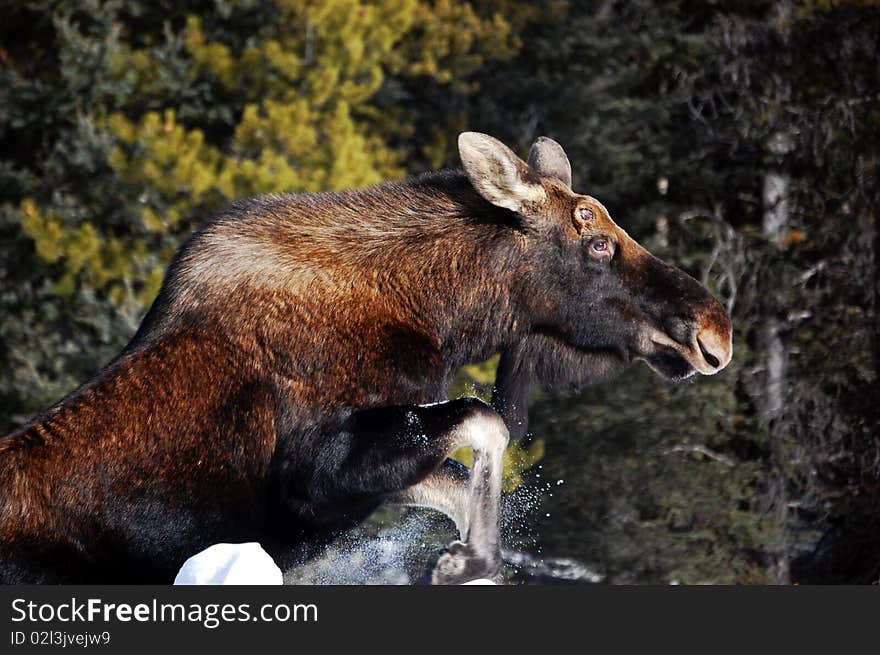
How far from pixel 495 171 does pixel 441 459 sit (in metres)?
1.42

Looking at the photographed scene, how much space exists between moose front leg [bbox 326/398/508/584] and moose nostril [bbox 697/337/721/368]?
3.44ft

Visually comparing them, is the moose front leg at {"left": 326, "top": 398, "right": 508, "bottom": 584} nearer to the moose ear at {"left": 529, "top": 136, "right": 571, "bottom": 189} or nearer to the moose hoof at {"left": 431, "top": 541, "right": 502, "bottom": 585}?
the moose hoof at {"left": 431, "top": 541, "right": 502, "bottom": 585}

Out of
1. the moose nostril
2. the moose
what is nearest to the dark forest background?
the moose

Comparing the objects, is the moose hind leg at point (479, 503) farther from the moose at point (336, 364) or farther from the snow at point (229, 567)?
the snow at point (229, 567)

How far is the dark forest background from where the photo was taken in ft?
51.3

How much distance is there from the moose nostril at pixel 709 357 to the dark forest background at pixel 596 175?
24.5ft

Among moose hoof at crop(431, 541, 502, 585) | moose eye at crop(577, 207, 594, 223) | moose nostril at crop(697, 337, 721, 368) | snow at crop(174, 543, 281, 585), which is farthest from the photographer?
moose eye at crop(577, 207, 594, 223)

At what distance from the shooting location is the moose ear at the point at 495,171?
629 cm

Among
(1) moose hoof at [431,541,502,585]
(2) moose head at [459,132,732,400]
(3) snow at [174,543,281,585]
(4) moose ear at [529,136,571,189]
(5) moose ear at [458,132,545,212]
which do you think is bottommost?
(3) snow at [174,543,281,585]

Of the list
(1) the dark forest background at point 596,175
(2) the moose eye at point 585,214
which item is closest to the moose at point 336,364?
(2) the moose eye at point 585,214

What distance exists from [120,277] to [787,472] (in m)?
9.16

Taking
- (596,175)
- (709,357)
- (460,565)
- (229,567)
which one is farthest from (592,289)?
(596,175)

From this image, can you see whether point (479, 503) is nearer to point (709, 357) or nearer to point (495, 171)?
point (709, 357)

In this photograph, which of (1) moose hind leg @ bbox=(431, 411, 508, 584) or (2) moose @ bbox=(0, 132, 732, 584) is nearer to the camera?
(2) moose @ bbox=(0, 132, 732, 584)
